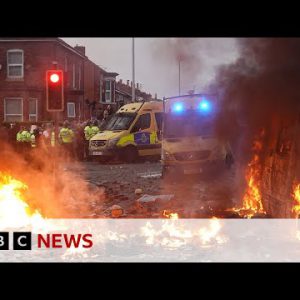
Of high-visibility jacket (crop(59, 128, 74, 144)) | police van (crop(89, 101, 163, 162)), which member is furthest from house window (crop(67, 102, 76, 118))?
police van (crop(89, 101, 163, 162))

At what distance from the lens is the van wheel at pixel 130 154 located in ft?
31.9

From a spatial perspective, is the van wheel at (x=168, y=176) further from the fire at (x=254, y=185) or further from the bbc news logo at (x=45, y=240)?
the bbc news logo at (x=45, y=240)

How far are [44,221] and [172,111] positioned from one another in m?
3.05

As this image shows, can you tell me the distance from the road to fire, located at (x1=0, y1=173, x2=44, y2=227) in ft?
3.13

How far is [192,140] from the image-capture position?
926 cm

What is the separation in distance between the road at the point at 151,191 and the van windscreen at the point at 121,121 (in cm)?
117

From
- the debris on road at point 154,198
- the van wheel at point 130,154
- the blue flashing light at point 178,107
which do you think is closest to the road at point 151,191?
the debris on road at point 154,198

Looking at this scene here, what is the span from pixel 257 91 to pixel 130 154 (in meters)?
2.77

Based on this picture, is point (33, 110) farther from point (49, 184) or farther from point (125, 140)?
point (125, 140)

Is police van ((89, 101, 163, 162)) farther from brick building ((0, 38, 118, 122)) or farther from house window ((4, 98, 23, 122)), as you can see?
house window ((4, 98, 23, 122))

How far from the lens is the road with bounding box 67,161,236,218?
8.48m

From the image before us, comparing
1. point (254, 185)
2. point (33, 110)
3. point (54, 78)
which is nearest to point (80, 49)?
point (54, 78)
